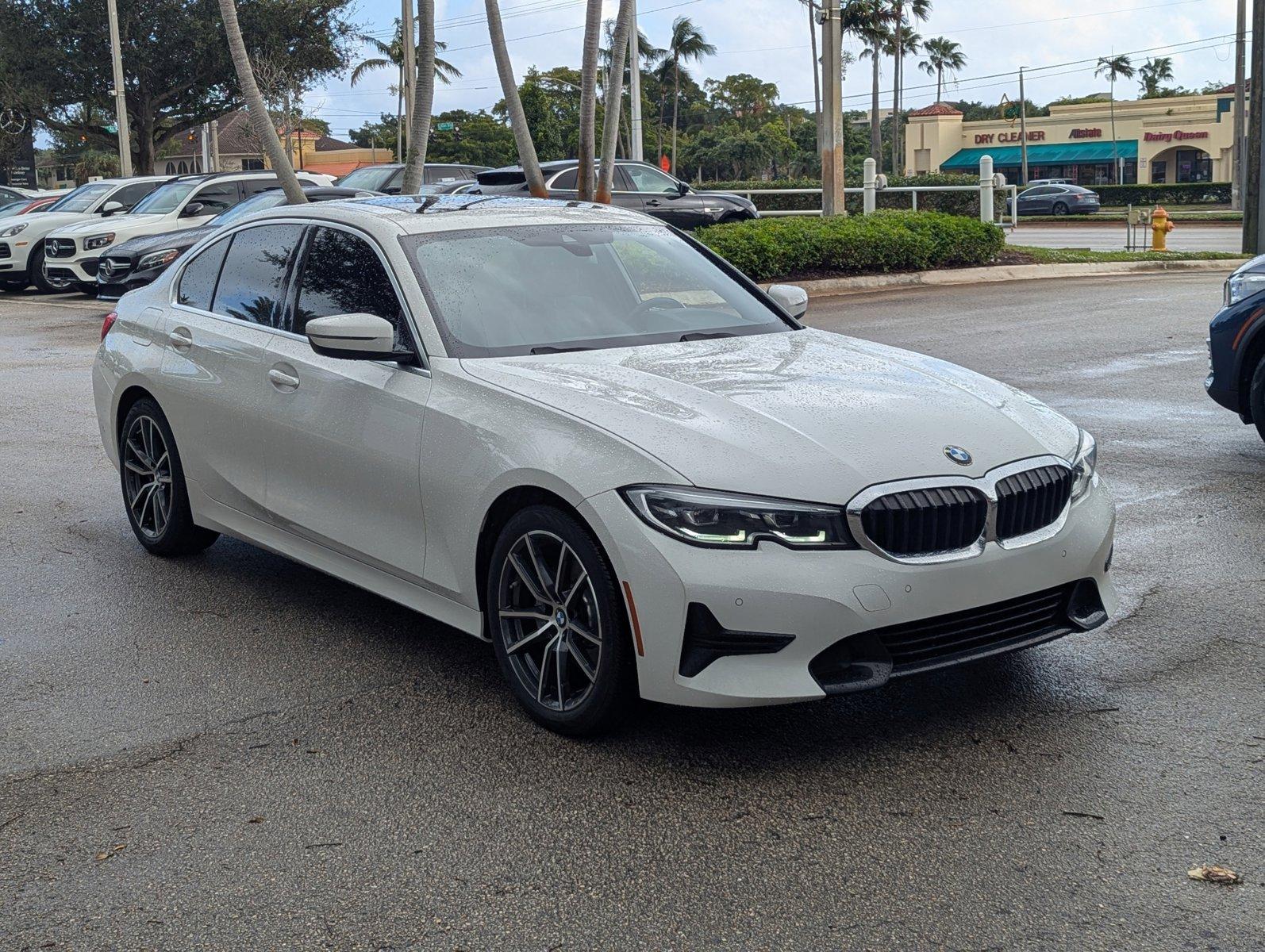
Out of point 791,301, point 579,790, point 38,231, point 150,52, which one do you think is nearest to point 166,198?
point 38,231

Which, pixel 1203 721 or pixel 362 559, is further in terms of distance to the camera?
pixel 362 559

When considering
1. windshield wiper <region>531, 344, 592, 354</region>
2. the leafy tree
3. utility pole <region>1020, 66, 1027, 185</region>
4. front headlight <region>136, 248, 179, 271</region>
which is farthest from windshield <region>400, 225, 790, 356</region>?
utility pole <region>1020, 66, 1027, 185</region>

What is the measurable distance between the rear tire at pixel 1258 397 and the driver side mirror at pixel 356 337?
540 cm

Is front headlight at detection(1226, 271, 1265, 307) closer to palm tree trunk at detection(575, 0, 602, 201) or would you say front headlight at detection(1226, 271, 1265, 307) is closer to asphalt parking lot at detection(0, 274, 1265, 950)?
asphalt parking lot at detection(0, 274, 1265, 950)

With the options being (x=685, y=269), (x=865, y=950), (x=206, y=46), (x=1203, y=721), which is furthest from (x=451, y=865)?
(x=206, y=46)

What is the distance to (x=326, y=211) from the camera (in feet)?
19.4

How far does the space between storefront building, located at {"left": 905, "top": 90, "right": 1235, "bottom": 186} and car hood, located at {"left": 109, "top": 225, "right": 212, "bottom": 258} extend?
60.8 meters

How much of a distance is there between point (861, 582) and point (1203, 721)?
1.34 meters

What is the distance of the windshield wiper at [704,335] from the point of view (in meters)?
5.49

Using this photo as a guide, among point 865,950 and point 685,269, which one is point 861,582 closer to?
point 865,950

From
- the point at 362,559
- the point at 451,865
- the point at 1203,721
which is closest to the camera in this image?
the point at 451,865

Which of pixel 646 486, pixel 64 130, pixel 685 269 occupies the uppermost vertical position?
pixel 64 130

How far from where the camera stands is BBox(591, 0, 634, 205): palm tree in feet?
59.2

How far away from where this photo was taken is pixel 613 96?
18219mm
